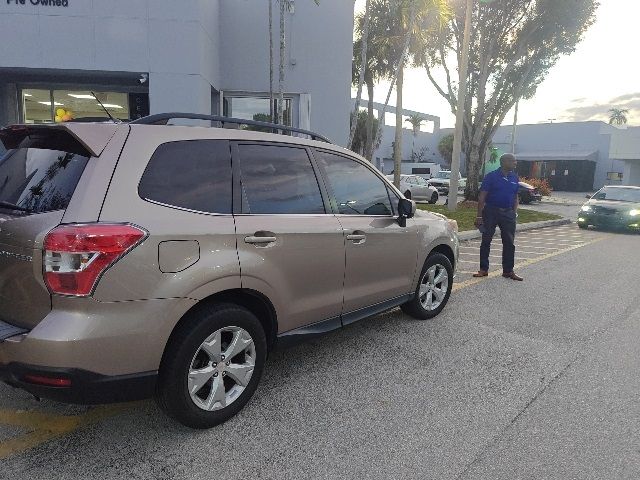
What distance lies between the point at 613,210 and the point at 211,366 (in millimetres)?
14687

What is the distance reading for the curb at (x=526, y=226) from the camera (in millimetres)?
10859

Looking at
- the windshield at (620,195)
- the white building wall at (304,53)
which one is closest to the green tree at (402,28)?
the white building wall at (304,53)

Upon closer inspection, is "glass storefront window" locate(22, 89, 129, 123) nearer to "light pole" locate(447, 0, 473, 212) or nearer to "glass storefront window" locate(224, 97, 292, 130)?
"glass storefront window" locate(224, 97, 292, 130)

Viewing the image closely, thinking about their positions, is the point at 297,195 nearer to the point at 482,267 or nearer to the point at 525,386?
the point at 525,386

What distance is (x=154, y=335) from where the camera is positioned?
7.98 ft

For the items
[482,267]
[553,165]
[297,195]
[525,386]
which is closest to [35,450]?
[297,195]

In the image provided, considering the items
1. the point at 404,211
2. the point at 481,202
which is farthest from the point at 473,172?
the point at 404,211

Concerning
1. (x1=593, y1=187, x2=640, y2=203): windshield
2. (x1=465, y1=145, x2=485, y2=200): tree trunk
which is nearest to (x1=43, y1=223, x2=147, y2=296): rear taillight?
(x1=593, y1=187, x2=640, y2=203): windshield

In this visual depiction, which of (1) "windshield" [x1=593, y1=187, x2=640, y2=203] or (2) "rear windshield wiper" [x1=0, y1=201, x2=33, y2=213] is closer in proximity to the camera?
(2) "rear windshield wiper" [x1=0, y1=201, x2=33, y2=213]

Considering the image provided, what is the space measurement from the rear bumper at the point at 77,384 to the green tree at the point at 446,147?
6281 cm

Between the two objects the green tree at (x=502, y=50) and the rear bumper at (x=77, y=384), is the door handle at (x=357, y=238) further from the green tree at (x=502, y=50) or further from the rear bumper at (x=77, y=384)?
the green tree at (x=502, y=50)

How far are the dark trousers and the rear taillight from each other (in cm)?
573

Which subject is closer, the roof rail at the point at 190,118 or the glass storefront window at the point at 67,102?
the roof rail at the point at 190,118

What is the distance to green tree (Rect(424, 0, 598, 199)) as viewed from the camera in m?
18.2
